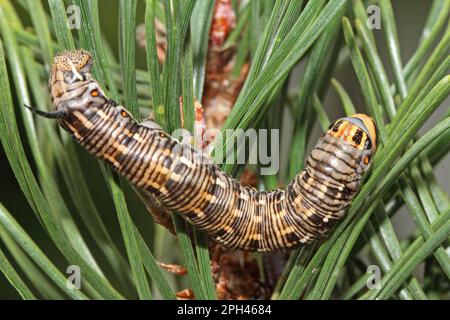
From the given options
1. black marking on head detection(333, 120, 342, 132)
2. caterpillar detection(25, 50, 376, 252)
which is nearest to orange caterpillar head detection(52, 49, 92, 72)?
caterpillar detection(25, 50, 376, 252)

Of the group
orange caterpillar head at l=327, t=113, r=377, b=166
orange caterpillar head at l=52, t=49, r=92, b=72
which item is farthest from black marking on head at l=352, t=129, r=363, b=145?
orange caterpillar head at l=52, t=49, r=92, b=72

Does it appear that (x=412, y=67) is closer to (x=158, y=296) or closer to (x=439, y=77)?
(x=439, y=77)

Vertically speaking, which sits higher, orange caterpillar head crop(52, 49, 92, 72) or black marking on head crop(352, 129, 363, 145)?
orange caterpillar head crop(52, 49, 92, 72)

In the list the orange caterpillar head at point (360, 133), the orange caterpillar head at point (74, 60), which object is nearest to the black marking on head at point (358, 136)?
the orange caterpillar head at point (360, 133)

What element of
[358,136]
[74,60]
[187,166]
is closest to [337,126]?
[358,136]

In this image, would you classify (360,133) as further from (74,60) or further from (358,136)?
(74,60)

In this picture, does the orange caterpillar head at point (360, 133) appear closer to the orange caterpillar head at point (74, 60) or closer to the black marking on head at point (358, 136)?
the black marking on head at point (358, 136)

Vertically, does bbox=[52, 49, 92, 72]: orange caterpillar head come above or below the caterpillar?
above

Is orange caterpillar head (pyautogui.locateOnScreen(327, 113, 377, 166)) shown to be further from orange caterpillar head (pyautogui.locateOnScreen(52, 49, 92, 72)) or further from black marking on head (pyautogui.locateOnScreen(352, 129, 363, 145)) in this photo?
orange caterpillar head (pyautogui.locateOnScreen(52, 49, 92, 72))
